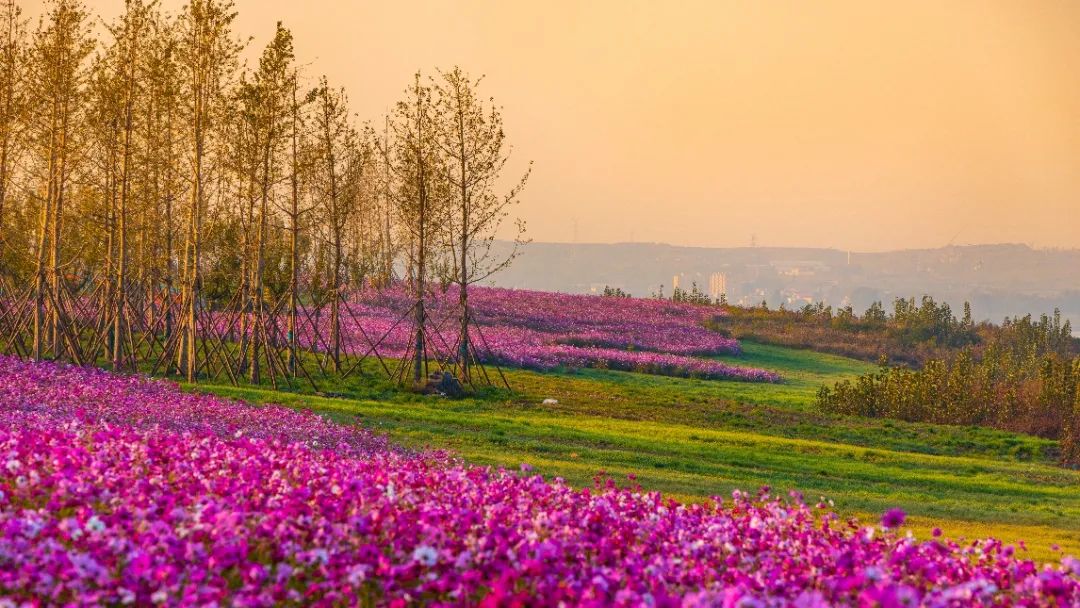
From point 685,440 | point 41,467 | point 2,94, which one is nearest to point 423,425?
point 685,440

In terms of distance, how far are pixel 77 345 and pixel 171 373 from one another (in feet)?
11.3

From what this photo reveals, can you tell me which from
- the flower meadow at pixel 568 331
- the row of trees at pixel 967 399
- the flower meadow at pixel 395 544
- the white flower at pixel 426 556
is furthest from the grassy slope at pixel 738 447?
the white flower at pixel 426 556

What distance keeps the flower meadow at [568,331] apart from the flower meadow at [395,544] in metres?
30.6

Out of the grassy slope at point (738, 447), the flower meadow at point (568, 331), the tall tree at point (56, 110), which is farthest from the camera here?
the flower meadow at point (568, 331)

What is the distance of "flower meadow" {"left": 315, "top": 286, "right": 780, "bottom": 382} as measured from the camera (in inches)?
1886

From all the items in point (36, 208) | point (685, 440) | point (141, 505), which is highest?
point (36, 208)

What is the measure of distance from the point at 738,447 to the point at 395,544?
2075 centimetres

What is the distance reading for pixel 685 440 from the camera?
1088 inches

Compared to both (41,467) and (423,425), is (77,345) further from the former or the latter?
(41,467)

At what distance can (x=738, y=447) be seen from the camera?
89.3 ft

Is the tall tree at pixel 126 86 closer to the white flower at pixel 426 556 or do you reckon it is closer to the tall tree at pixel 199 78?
the tall tree at pixel 199 78

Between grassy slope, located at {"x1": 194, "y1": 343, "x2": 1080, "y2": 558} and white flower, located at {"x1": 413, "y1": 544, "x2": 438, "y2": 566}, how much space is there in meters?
12.0

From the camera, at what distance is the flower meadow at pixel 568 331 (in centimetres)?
4791

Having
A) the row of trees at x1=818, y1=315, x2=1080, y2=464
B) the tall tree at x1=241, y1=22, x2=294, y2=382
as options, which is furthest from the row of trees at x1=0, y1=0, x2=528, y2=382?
the row of trees at x1=818, y1=315, x2=1080, y2=464
